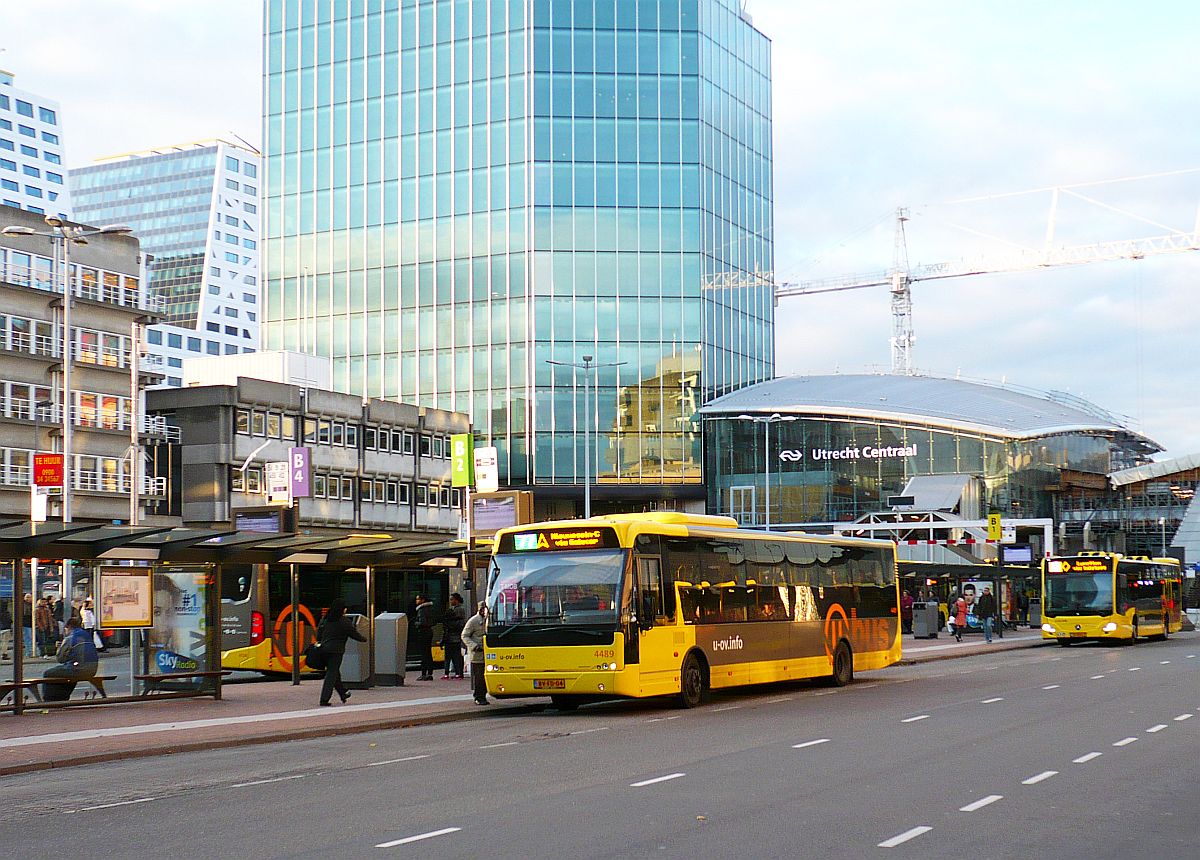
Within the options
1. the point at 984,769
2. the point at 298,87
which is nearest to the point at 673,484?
the point at 298,87

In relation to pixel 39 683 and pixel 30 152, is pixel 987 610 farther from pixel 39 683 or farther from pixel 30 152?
pixel 30 152

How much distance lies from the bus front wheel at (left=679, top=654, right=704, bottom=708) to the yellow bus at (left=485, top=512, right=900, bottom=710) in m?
0.02

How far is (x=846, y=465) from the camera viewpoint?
310 feet

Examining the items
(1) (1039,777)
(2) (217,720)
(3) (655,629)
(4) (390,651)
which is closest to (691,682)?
(3) (655,629)

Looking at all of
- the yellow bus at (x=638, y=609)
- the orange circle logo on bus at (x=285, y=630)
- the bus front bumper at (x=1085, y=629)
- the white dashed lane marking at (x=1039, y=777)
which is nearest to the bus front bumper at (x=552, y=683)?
the yellow bus at (x=638, y=609)

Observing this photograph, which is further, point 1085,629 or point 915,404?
point 915,404

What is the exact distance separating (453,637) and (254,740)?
12.0 m

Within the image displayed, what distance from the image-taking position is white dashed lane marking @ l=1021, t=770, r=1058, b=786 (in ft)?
44.8

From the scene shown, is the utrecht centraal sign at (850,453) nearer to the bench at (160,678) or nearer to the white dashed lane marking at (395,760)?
the bench at (160,678)

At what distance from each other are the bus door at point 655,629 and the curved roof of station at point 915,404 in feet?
231

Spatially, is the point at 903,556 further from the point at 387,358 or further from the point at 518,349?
the point at 387,358

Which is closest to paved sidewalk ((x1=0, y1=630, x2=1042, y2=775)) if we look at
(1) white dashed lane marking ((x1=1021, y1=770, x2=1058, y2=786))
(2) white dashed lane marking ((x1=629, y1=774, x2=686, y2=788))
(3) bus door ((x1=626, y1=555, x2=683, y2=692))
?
(3) bus door ((x1=626, y1=555, x2=683, y2=692))

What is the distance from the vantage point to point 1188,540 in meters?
109

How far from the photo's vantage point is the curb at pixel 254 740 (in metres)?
16.3
